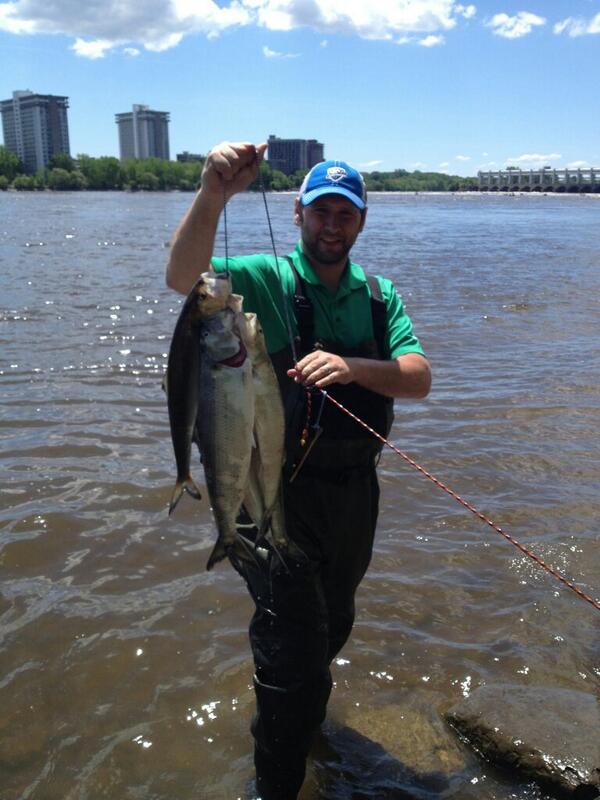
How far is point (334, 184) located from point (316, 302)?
611mm

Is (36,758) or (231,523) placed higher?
(231,523)

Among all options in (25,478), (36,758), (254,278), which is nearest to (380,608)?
(36,758)

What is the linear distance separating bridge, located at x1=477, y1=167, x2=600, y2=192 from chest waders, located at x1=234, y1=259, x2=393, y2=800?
158m

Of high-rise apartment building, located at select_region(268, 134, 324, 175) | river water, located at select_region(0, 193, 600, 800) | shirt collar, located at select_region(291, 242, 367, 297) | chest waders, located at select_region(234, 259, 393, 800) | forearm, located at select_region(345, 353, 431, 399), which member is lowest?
river water, located at select_region(0, 193, 600, 800)

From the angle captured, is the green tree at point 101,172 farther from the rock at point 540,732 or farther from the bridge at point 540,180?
the rock at point 540,732

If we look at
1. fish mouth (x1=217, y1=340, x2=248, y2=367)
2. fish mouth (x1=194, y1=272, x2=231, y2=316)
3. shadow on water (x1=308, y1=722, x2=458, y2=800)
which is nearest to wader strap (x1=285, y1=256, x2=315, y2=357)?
fish mouth (x1=217, y1=340, x2=248, y2=367)

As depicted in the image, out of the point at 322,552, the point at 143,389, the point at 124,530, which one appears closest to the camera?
the point at 322,552

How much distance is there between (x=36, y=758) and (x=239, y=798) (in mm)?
1141

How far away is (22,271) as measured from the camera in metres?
21.8

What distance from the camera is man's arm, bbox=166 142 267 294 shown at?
3.28 metres

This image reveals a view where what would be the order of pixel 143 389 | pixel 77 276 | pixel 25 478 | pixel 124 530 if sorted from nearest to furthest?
pixel 124 530, pixel 25 478, pixel 143 389, pixel 77 276

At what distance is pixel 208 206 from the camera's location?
3.40 m

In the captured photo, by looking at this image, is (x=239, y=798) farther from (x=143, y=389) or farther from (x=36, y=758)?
(x=143, y=389)

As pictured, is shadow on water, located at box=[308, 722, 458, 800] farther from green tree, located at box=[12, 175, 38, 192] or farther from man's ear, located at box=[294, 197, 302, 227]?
green tree, located at box=[12, 175, 38, 192]
